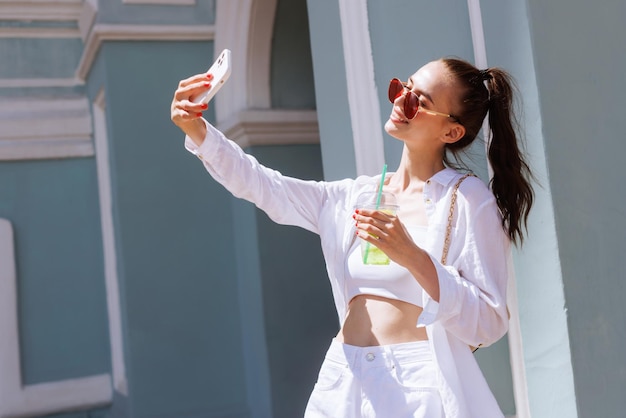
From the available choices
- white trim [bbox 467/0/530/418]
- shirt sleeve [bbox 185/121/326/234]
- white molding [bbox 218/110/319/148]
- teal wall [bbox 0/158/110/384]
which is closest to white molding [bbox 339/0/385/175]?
white trim [bbox 467/0/530/418]

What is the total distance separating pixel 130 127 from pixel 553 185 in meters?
4.15

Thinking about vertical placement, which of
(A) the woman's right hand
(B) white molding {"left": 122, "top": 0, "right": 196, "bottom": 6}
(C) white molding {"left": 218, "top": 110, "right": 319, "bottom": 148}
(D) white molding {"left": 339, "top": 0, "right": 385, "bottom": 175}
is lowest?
(A) the woman's right hand

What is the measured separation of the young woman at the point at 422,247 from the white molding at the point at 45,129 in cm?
520

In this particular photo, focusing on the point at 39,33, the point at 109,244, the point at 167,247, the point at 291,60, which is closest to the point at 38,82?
the point at 39,33

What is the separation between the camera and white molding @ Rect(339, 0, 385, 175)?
336 cm

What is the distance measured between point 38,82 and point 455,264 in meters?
5.96

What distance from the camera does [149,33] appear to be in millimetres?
6148

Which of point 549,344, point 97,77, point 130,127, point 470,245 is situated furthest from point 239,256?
point 470,245

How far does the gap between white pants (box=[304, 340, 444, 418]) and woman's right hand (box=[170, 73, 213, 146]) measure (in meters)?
0.64

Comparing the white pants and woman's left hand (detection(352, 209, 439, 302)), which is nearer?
woman's left hand (detection(352, 209, 439, 302))

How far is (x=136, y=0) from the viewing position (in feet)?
20.1

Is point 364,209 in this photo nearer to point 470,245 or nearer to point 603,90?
point 470,245

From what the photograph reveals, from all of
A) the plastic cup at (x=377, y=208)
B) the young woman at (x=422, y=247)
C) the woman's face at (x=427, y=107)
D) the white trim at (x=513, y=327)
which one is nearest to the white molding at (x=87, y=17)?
the white trim at (x=513, y=327)

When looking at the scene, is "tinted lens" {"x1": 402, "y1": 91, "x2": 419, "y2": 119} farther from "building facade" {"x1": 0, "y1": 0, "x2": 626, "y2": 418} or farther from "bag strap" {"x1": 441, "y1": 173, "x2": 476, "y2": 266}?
"building facade" {"x1": 0, "y1": 0, "x2": 626, "y2": 418}
